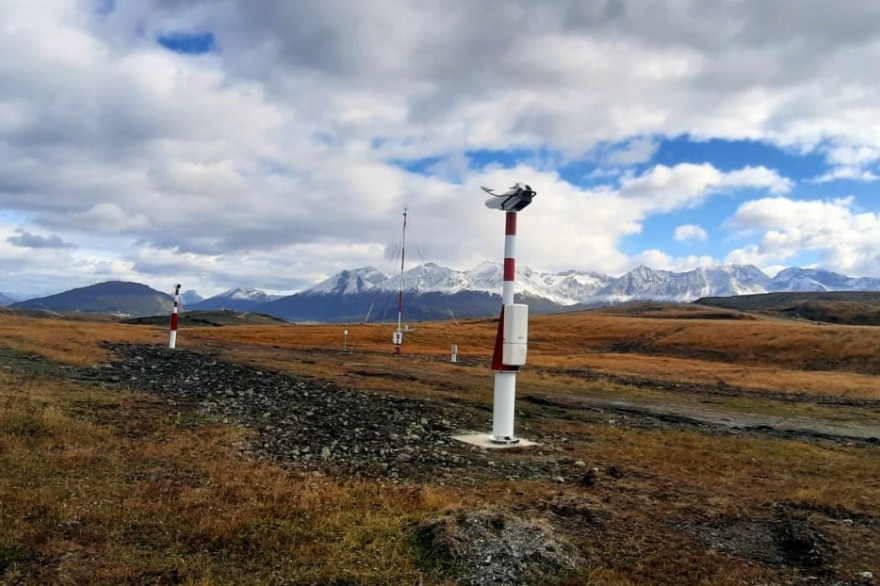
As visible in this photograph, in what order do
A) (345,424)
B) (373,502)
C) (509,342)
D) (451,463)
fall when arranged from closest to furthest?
(373,502) → (451,463) → (509,342) → (345,424)

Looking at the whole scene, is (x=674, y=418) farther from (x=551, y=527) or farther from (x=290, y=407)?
(x=551, y=527)

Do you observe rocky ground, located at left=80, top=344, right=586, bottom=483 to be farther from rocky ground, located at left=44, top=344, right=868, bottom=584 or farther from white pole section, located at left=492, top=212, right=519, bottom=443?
white pole section, located at left=492, top=212, right=519, bottom=443

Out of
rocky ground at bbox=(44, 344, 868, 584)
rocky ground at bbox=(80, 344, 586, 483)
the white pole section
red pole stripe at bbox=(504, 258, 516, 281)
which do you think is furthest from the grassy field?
red pole stripe at bbox=(504, 258, 516, 281)

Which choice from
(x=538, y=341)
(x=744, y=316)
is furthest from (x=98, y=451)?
(x=744, y=316)

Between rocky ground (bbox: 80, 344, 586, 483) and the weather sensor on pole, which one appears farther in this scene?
the weather sensor on pole

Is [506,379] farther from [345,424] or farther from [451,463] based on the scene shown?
[345,424]

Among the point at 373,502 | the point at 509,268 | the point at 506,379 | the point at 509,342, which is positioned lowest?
the point at 373,502

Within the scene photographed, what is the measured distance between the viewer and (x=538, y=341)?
90125mm

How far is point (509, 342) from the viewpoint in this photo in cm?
1695

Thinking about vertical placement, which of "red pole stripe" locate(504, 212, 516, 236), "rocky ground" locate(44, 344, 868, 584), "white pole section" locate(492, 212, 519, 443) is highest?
"red pole stripe" locate(504, 212, 516, 236)

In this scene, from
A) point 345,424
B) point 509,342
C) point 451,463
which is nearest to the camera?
point 451,463

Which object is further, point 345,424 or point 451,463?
point 345,424

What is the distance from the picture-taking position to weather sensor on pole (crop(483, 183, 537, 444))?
16891mm

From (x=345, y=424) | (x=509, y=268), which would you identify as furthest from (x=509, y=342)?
(x=345, y=424)
